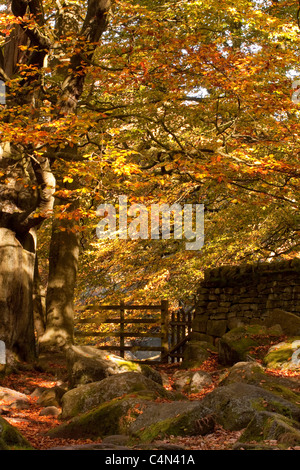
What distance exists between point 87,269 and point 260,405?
1245cm

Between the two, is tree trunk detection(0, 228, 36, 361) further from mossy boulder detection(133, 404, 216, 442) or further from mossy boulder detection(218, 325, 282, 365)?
mossy boulder detection(133, 404, 216, 442)

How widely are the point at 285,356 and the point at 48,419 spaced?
4.14m

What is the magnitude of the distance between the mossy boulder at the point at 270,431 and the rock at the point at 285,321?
647cm

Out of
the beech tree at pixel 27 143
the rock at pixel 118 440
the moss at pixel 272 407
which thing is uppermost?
the beech tree at pixel 27 143

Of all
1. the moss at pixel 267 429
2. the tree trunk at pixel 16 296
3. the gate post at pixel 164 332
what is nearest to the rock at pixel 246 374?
the moss at pixel 267 429

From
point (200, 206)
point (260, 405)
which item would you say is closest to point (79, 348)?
point (260, 405)

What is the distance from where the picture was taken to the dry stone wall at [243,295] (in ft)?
38.2

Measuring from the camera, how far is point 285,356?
8.90 metres

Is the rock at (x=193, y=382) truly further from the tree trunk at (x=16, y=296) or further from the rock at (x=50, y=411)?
the tree trunk at (x=16, y=296)

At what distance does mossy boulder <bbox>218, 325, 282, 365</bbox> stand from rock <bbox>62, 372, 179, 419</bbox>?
346 cm

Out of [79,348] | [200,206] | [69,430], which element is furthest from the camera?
[200,206]

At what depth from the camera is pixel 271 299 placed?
472 inches

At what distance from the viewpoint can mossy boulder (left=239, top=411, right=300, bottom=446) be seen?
3674 mm
